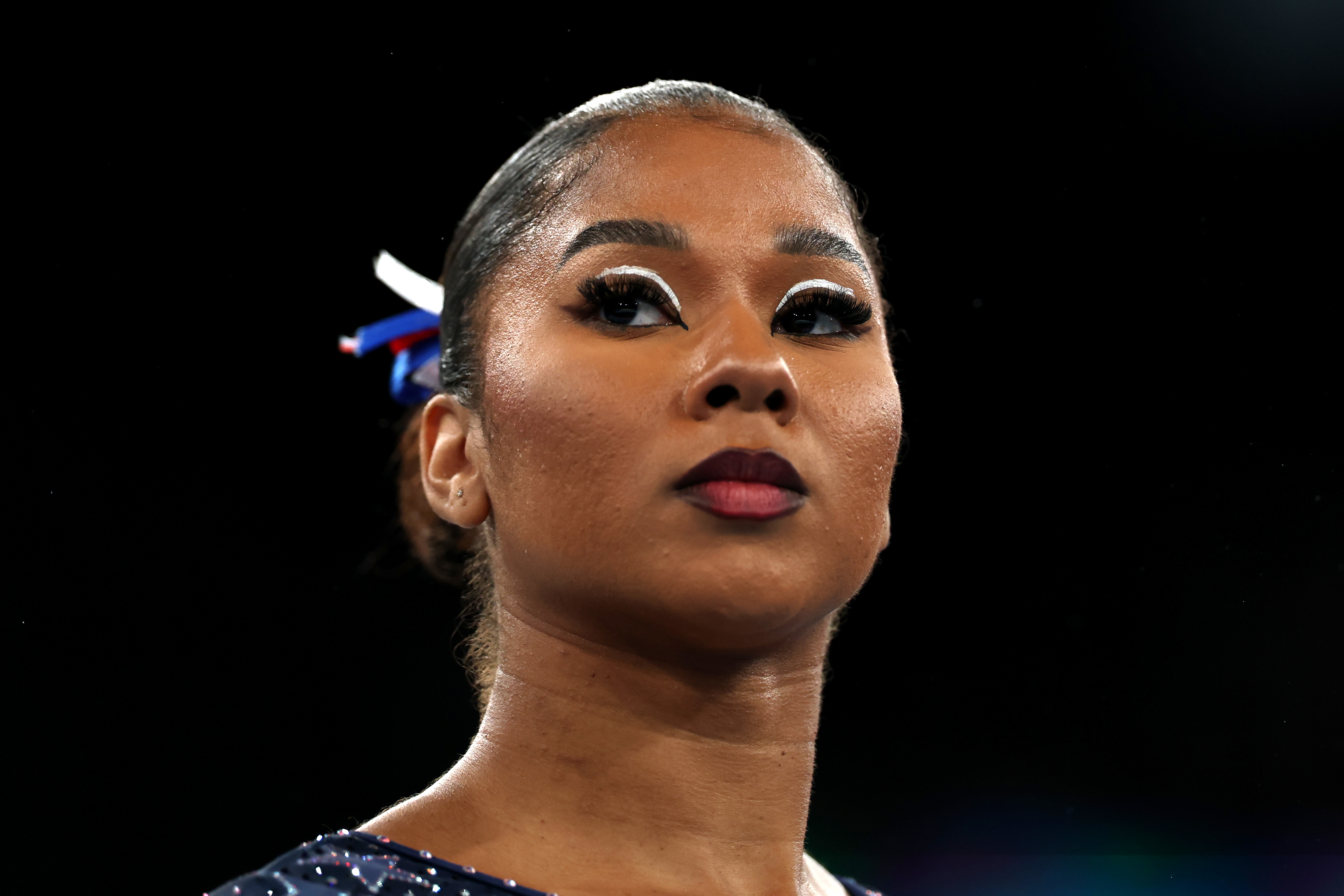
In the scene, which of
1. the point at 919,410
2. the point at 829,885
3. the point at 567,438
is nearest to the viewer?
the point at 567,438

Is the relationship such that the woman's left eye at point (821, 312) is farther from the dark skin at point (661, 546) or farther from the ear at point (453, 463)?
the ear at point (453, 463)

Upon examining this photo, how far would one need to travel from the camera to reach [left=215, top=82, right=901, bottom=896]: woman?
163cm

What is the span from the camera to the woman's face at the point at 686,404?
1631mm

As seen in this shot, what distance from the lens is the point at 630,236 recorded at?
181 cm

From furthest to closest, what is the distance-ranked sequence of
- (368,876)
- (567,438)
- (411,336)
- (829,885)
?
(411,336) → (829,885) → (567,438) → (368,876)

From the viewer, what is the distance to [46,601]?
9.72ft

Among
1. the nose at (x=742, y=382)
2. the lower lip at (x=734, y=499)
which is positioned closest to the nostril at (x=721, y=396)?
the nose at (x=742, y=382)

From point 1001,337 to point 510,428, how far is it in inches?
86.1

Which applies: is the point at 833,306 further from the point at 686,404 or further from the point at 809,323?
the point at 686,404

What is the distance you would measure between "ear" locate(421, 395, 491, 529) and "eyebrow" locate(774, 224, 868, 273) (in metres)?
0.53

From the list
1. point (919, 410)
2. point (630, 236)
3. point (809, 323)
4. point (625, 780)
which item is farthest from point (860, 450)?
point (919, 410)

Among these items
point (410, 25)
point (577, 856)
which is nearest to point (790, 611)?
point (577, 856)

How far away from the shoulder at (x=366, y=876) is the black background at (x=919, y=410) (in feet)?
5.36

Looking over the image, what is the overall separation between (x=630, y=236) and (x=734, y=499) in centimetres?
43
